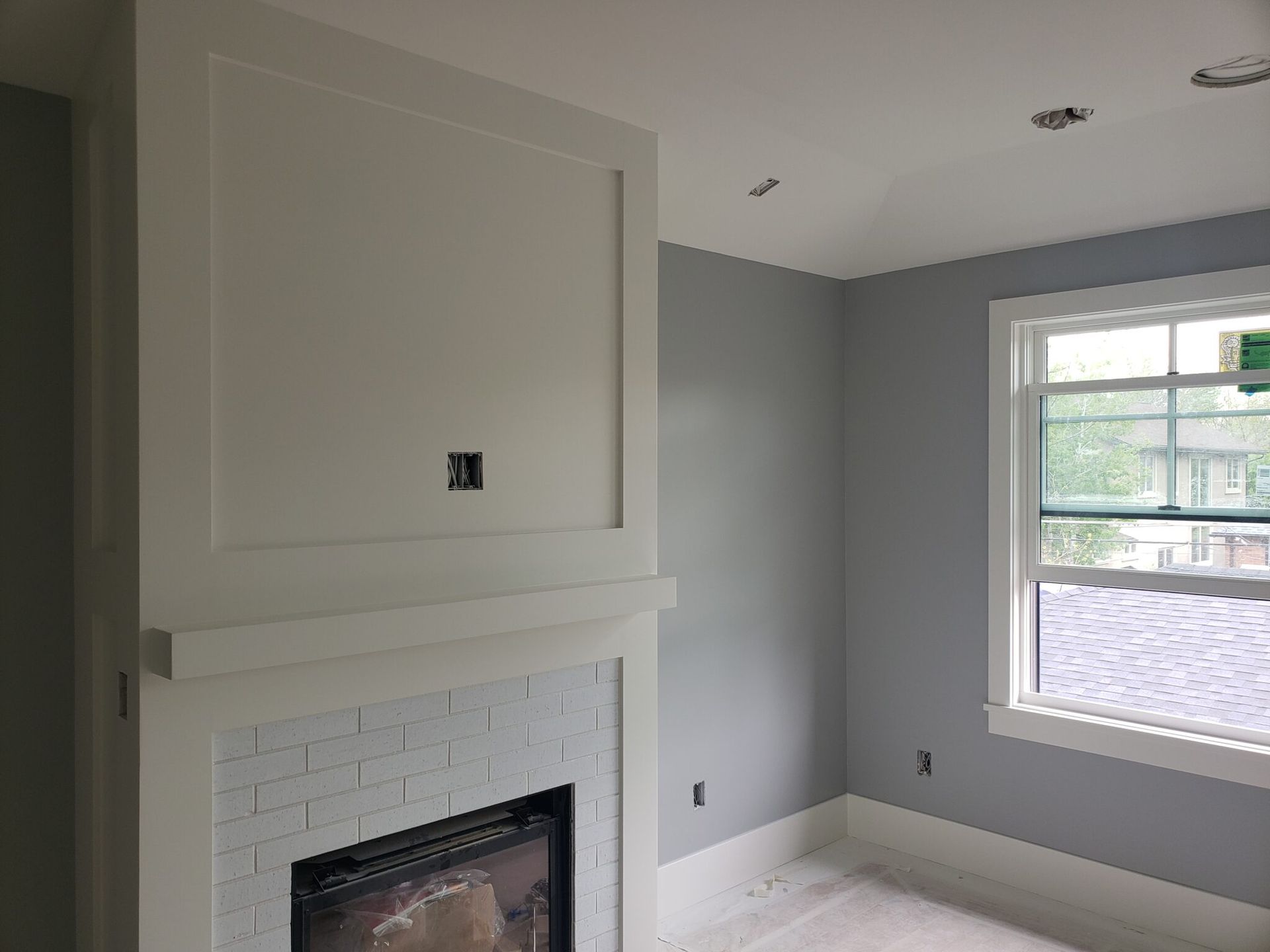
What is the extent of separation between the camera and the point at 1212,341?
3197 millimetres

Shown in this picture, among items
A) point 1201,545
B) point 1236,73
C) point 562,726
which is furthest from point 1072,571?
point 562,726

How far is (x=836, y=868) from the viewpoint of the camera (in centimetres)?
374

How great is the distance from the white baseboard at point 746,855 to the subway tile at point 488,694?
1.16 metres

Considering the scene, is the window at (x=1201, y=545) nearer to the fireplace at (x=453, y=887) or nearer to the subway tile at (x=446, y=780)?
the fireplace at (x=453, y=887)

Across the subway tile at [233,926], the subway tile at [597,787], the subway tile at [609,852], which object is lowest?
the subway tile at [609,852]

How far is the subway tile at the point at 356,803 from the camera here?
6.40ft

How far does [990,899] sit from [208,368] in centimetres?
326

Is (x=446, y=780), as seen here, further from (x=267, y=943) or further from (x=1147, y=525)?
(x=1147, y=525)

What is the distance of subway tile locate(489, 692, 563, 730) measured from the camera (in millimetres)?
2264

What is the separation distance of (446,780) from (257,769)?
454mm

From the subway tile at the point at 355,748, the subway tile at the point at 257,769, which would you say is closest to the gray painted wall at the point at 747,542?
the subway tile at the point at 355,748

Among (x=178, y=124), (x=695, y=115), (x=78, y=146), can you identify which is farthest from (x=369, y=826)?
(x=695, y=115)

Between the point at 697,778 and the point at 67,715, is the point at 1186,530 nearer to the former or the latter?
the point at 697,778

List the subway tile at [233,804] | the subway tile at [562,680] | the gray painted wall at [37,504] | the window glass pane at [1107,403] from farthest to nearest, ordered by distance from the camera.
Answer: the window glass pane at [1107,403] < the subway tile at [562,680] < the gray painted wall at [37,504] < the subway tile at [233,804]
